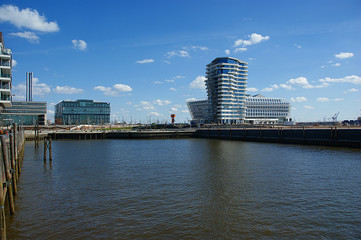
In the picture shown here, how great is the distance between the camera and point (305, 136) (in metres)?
80.8

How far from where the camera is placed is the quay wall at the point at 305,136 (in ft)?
223

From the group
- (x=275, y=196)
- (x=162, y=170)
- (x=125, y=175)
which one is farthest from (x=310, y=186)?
(x=125, y=175)

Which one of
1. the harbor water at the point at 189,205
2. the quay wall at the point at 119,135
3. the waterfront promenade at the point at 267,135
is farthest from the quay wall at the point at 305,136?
the harbor water at the point at 189,205

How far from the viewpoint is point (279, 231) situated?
1738 cm

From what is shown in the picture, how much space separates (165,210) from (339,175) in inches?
948

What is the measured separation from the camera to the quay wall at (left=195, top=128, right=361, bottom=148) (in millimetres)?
68000

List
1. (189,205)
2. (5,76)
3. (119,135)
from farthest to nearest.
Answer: (119,135) < (5,76) < (189,205)

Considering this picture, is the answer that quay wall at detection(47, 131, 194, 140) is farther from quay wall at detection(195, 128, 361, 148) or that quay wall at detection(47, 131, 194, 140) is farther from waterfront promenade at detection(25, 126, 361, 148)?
quay wall at detection(195, 128, 361, 148)

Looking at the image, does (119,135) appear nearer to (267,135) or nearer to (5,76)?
(5,76)

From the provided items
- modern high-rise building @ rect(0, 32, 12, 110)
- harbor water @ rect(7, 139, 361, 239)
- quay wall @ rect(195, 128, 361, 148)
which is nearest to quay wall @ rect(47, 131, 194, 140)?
quay wall @ rect(195, 128, 361, 148)

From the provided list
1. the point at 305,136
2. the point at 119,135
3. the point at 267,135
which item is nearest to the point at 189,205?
the point at 305,136

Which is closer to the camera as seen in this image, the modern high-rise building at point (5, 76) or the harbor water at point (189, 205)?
the harbor water at point (189, 205)

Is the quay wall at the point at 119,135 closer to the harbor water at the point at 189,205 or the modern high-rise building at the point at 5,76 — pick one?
the modern high-rise building at the point at 5,76

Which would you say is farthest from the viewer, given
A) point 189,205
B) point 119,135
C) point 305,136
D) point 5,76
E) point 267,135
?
point 119,135
